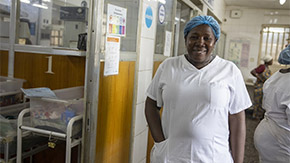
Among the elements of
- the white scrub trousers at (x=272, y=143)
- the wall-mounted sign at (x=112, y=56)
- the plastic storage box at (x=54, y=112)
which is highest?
the wall-mounted sign at (x=112, y=56)

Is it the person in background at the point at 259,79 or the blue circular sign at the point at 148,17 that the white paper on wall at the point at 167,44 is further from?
the person in background at the point at 259,79

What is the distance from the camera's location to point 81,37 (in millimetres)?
1943

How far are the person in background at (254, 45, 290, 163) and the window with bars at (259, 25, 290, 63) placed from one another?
18.2ft

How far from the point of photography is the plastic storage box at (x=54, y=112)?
1856 mm

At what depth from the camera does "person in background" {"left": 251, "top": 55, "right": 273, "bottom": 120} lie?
554 centimetres

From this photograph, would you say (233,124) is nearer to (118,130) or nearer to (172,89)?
(172,89)

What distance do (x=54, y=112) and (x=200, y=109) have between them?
1.03 m

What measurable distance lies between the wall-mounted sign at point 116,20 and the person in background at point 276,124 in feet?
4.18

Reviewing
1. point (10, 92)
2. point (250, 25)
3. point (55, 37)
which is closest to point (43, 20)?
point (55, 37)

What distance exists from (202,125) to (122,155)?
1.03 meters

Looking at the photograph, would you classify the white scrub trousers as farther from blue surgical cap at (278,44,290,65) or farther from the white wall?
the white wall

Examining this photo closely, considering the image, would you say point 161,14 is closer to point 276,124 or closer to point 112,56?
point 112,56

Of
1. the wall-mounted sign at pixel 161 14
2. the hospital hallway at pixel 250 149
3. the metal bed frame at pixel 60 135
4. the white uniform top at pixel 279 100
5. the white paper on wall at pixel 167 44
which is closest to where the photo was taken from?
the metal bed frame at pixel 60 135

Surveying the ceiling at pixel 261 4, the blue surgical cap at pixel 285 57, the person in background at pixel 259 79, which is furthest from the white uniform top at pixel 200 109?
the ceiling at pixel 261 4
